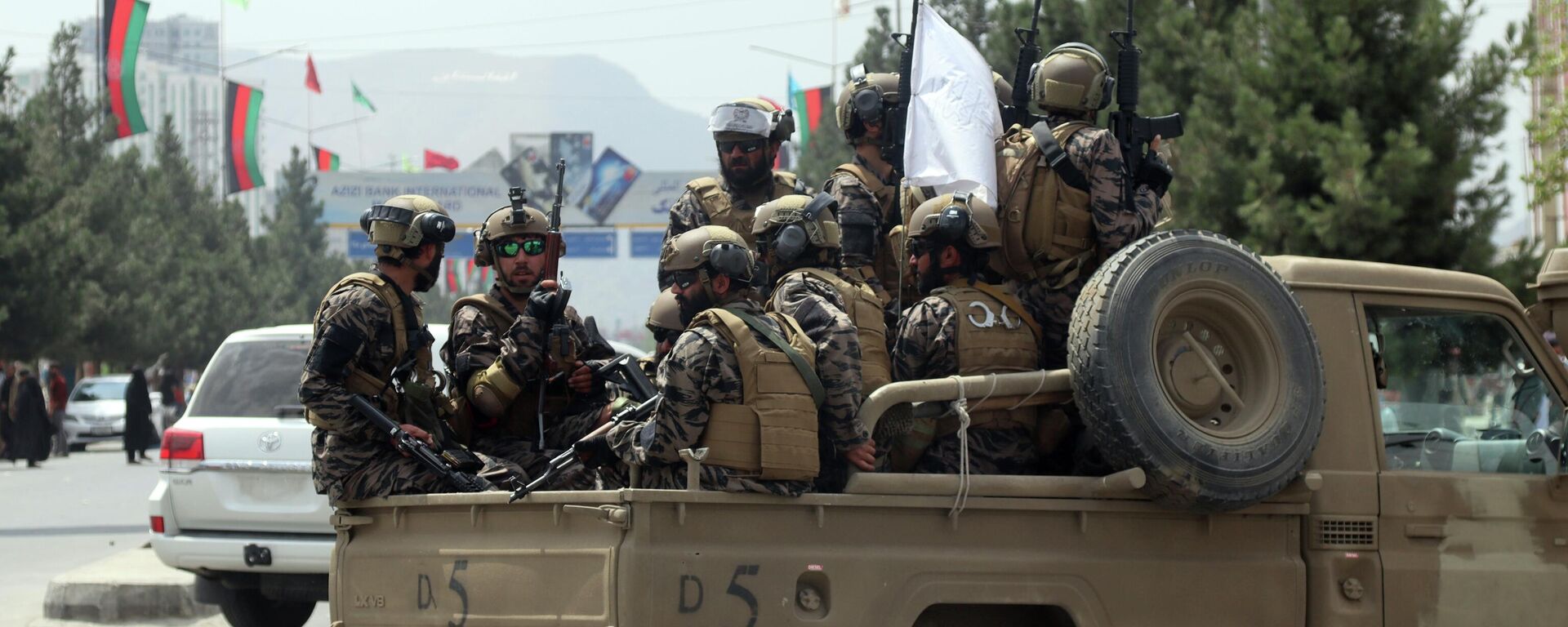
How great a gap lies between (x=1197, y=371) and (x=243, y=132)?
42295mm

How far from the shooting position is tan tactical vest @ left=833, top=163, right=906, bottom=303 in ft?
21.1

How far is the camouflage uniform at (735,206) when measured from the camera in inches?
271

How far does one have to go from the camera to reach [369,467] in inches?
217

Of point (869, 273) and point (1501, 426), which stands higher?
point (869, 273)

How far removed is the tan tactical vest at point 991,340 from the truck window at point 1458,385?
1.09 metres

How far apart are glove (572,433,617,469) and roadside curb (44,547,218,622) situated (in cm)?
529

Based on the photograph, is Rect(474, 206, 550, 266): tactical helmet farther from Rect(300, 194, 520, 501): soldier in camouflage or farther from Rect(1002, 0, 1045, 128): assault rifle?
Rect(1002, 0, 1045, 128): assault rifle

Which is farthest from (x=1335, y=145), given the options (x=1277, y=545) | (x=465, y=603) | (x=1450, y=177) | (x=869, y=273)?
(x=465, y=603)

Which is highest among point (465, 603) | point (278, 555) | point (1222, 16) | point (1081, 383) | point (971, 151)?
point (1222, 16)

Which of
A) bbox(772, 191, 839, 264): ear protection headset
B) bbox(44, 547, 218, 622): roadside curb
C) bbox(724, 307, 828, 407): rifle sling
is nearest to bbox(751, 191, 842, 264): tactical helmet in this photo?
bbox(772, 191, 839, 264): ear protection headset

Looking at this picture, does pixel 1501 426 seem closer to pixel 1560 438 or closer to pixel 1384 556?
pixel 1560 438

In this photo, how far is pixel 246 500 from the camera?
28.5ft

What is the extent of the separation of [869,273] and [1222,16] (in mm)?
11808

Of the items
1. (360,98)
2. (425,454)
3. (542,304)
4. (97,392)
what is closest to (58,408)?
(97,392)
